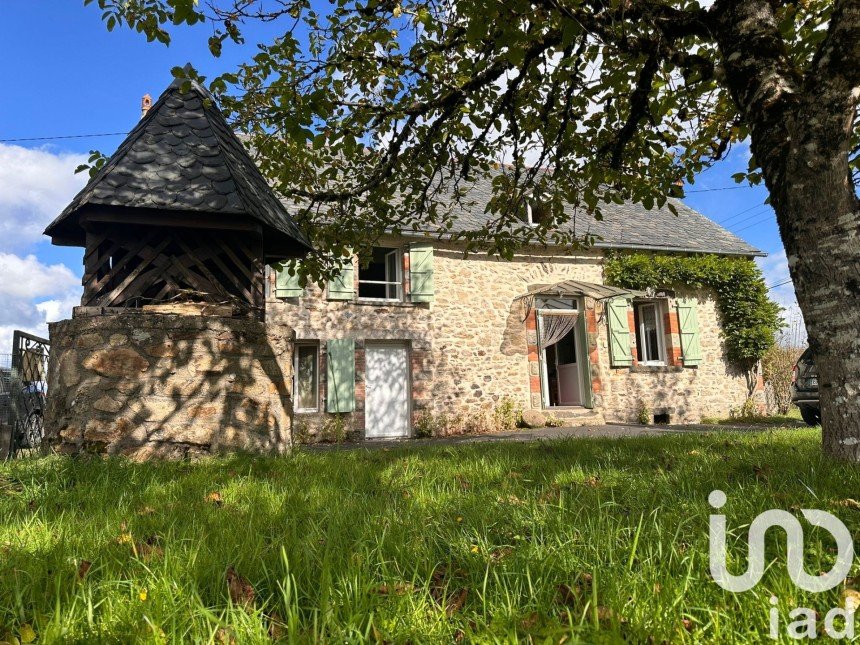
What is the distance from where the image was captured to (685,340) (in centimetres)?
1368

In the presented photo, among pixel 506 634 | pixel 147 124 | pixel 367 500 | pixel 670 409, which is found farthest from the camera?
pixel 670 409

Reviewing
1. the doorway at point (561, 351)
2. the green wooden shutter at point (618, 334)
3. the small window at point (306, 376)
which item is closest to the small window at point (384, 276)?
the small window at point (306, 376)

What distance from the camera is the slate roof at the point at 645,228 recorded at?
13.5m

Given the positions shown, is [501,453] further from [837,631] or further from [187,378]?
[837,631]

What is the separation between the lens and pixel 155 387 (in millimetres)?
4750

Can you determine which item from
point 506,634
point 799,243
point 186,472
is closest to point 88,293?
point 186,472

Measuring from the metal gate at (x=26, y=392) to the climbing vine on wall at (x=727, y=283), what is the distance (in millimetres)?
11696

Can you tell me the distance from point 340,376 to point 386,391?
1223mm

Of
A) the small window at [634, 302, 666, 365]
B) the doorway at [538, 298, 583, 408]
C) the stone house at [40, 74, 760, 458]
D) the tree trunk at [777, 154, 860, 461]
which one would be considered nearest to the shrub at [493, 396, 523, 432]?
the stone house at [40, 74, 760, 458]

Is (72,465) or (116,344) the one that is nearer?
(72,465)

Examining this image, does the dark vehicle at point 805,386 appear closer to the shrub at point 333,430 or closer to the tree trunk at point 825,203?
the tree trunk at point 825,203

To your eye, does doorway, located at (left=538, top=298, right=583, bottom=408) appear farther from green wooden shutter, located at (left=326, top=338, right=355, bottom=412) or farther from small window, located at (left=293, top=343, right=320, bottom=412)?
small window, located at (left=293, top=343, right=320, bottom=412)

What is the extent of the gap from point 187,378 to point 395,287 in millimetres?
8008

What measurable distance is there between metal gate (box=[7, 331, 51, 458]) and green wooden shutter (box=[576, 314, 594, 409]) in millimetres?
10886
